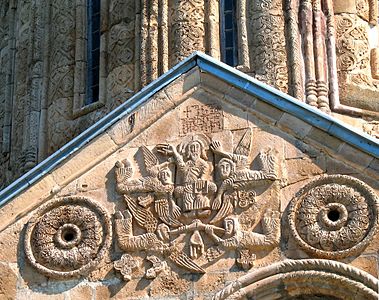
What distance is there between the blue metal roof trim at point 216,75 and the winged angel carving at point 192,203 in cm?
50

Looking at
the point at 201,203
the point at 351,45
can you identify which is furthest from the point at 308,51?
the point at 201,203

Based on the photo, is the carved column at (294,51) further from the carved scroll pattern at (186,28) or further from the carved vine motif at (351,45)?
the carved scroll pattern at (186,28)

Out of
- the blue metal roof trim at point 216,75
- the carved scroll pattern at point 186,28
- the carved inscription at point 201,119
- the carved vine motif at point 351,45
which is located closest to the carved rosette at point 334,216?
the blue metal roof trim at point 216,75

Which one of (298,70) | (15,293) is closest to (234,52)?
(298,70)

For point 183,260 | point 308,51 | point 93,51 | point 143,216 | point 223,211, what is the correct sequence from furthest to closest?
point 93,51 → point 308,51 → point 143,216 → point 223,211 → point 183,260

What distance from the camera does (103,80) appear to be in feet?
75.5

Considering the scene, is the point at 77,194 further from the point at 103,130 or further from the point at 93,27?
the point at 93,27

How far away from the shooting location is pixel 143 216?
17.4 metres

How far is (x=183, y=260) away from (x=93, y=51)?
23.8ft

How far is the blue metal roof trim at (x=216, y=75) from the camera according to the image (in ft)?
56.4

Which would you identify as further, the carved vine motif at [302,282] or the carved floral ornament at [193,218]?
the carved floral ornament at [193,218]

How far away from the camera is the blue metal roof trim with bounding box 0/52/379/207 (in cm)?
1719

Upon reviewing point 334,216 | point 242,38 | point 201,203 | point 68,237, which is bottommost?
point 334,216

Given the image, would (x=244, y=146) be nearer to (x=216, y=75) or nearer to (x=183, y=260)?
(x=216, y=75)
